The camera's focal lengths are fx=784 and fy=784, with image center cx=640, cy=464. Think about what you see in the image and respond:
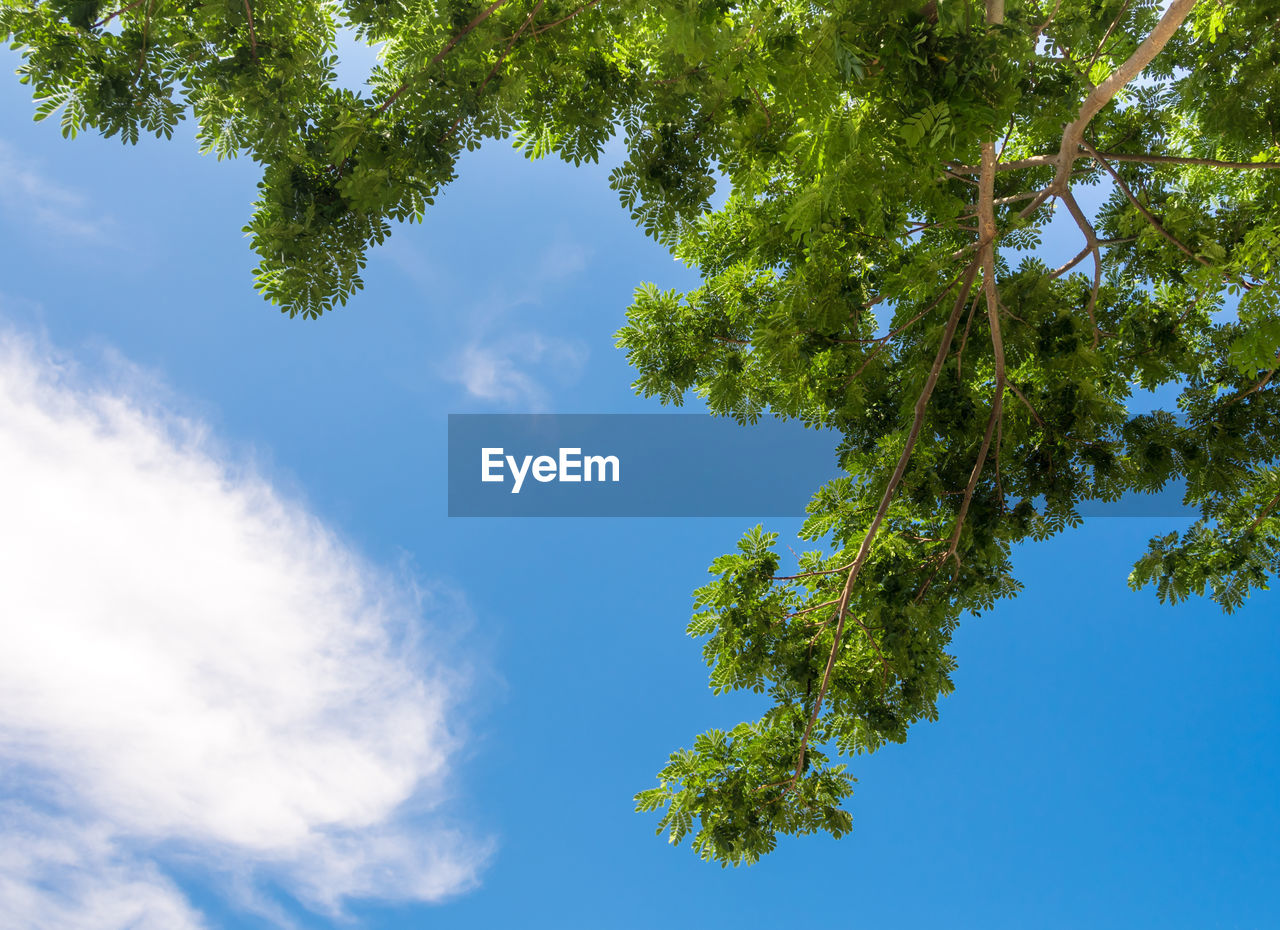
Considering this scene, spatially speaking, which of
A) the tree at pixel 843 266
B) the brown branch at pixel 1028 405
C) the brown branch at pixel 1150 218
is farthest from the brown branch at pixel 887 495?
the brown branch at pixel 1150 218

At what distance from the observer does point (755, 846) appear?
6.34 meters

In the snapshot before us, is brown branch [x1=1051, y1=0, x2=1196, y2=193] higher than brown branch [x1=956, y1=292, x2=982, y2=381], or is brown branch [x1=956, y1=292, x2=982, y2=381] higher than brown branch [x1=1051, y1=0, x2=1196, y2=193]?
brown branch [x1=956, y1=292, x2=982, y2=381]

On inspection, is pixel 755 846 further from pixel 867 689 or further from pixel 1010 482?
pixel 1010 482

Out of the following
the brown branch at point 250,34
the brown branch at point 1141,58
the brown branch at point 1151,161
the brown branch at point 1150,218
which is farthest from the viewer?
the brown branch at point 1150,218

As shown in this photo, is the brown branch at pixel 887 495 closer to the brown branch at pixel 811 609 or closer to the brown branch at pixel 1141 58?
the brown branch at pixel 811 609

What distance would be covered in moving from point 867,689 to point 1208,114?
5.34 m

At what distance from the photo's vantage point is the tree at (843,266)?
14.0 feet

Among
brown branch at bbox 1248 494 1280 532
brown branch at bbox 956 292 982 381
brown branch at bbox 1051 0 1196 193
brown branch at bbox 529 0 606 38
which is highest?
brown branch at bbox 529 0 606 38

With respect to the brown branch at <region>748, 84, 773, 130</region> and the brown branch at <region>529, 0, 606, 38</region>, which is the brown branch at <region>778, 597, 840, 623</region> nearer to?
the brown branch at <region>748, 84, 773, 130</region>

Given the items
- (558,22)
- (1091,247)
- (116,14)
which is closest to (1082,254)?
(1091,247)

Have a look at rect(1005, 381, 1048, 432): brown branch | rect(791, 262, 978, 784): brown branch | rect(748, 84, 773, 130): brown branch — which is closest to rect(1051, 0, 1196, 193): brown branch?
rect(791, 262, 978, 784): brown branch

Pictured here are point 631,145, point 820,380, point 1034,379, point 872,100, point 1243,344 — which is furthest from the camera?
point 1034,379

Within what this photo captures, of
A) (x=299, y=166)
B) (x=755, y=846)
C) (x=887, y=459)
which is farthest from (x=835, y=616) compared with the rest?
(x=299, y=166)

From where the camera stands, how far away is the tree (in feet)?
14.0
